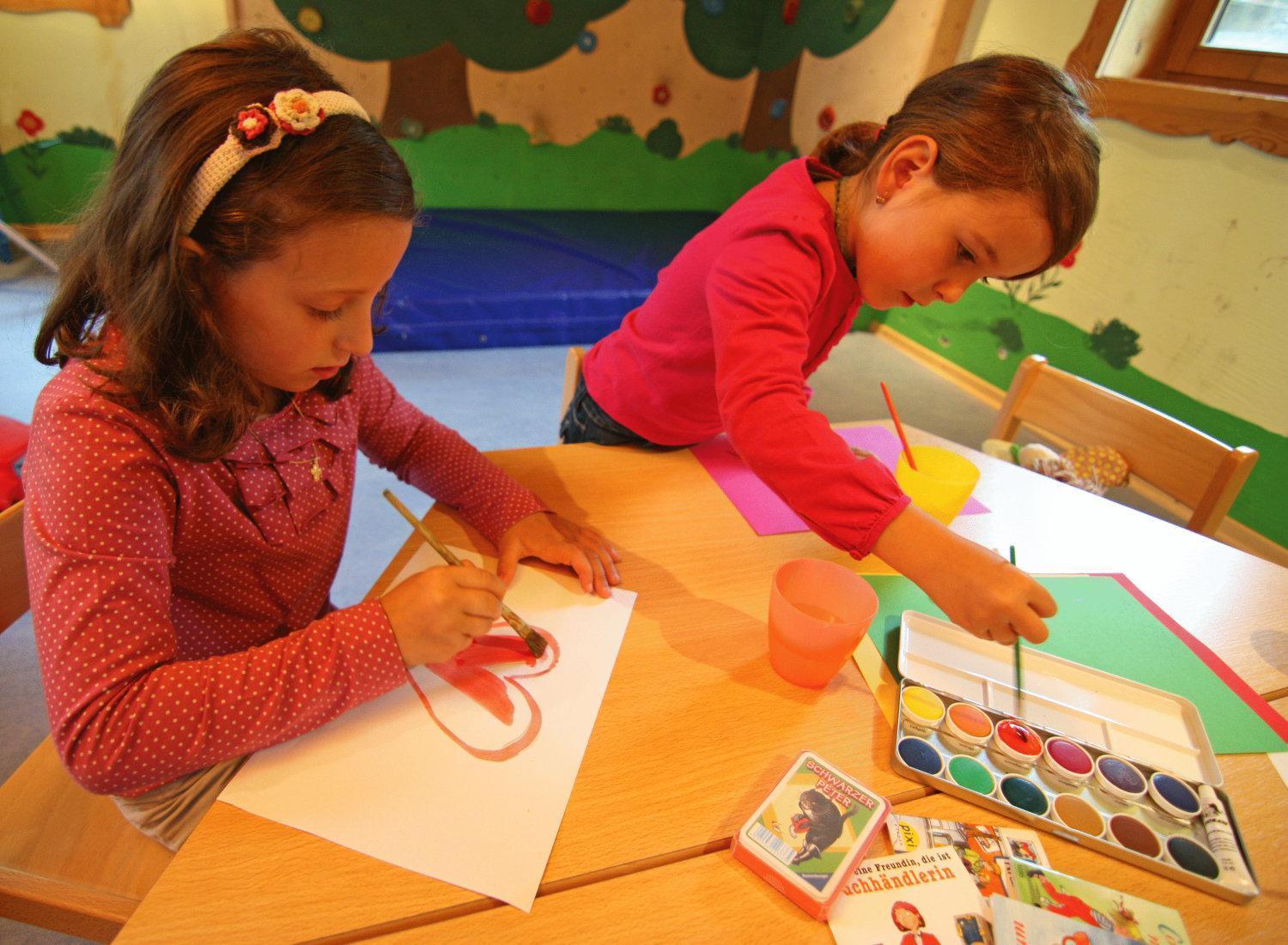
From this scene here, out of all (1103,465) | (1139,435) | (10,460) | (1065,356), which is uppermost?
(1139,435)

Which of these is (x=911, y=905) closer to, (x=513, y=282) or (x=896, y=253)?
(x=896, y=253)

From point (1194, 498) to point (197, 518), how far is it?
4.32 ft

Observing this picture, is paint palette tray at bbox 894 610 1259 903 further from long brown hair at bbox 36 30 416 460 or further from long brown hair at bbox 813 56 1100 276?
long brown hair at bbox 36 30 416 460

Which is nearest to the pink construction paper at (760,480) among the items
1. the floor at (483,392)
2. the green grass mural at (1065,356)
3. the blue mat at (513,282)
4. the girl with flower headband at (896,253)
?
the girl with flower headband at (896,253)

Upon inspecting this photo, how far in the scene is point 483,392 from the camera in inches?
92.5

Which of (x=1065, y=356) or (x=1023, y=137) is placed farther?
(x=1065, y=356)

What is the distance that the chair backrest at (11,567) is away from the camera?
65 centimetres

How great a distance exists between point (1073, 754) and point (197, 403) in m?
0.74

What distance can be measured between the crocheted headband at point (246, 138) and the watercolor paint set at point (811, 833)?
0.58 metres

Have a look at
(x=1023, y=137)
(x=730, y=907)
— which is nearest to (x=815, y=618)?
(x=730, y=907)

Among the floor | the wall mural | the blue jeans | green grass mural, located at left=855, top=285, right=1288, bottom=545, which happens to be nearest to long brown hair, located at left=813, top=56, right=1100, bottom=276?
the blue jeans

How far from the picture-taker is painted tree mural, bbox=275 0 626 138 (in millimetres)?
2752

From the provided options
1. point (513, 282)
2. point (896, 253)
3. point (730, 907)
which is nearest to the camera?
point (730, 907)

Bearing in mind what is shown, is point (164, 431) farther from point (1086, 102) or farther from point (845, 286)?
point (1086, 102)
